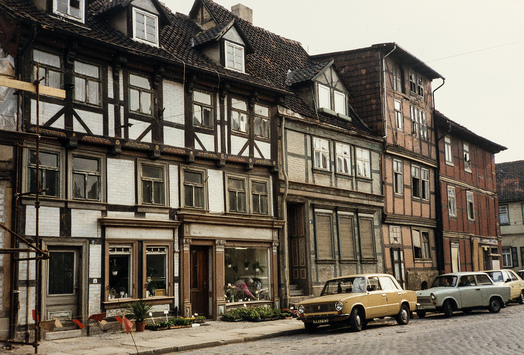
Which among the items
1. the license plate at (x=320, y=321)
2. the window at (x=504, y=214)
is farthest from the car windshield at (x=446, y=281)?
the window at (x=504, y=214)

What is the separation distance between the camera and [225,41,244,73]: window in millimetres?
22891

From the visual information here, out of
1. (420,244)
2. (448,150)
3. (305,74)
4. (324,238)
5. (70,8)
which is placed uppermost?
(305,74)

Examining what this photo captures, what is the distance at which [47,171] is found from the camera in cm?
1669

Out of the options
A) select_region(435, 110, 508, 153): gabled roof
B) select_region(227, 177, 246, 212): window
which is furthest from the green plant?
select_region(435, 110, 508, 153): gabled roof

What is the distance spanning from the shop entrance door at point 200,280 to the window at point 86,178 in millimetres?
4467

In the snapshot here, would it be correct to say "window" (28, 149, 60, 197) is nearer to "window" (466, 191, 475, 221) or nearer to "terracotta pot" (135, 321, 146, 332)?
"terracotta pot" (135, 321, 146, 332)

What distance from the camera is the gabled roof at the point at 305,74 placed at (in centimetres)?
2688

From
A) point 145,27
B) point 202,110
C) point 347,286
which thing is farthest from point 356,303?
point 145,27

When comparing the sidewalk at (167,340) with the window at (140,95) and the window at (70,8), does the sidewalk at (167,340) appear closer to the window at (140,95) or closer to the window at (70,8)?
the window at (140,95)

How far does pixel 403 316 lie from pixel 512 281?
34.3ft

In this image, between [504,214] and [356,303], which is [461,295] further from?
[504,214]

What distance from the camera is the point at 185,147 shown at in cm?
2034

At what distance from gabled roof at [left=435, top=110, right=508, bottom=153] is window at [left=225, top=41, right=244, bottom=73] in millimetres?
16301

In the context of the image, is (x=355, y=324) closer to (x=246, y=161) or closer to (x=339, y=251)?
(x=246, y=161)
